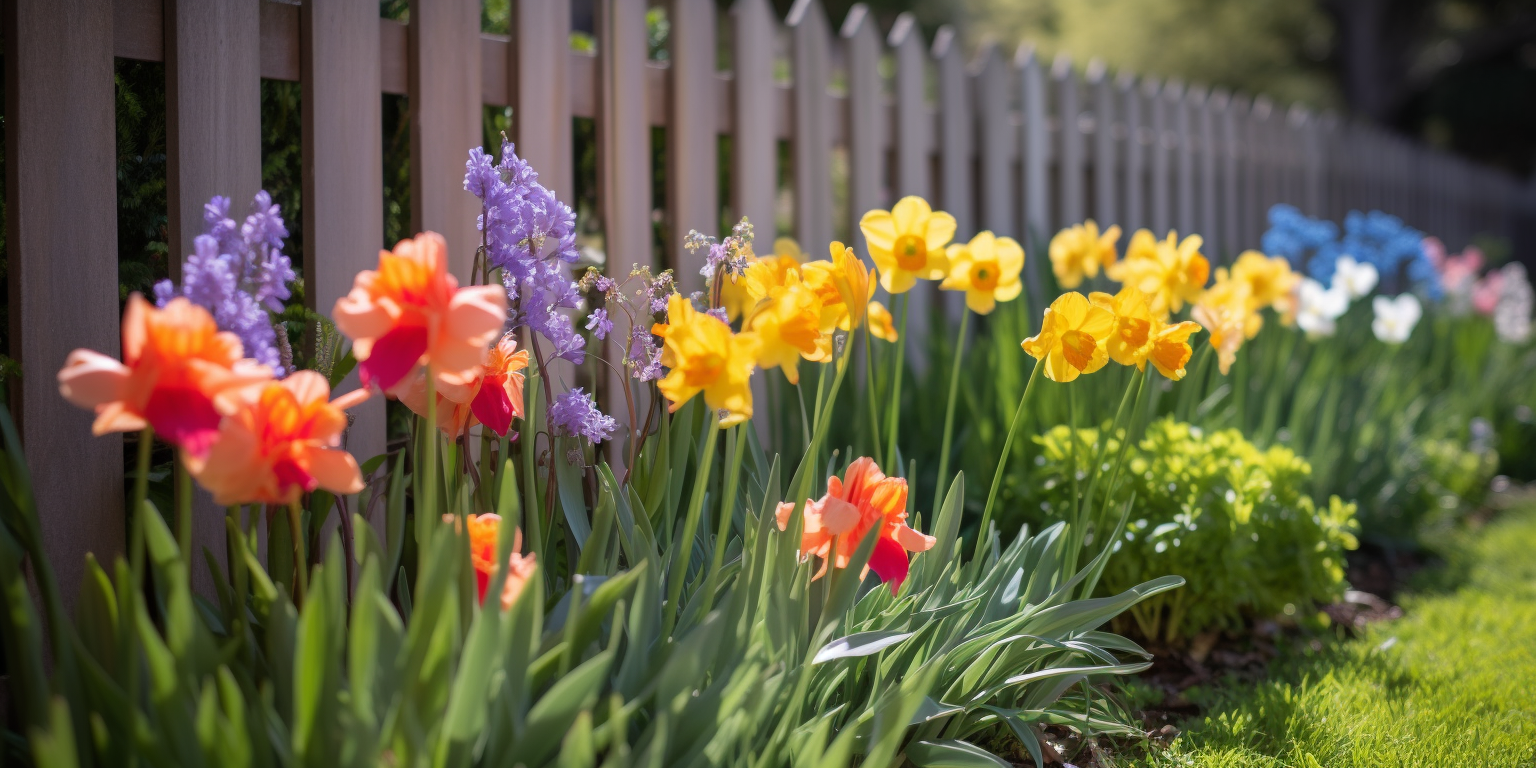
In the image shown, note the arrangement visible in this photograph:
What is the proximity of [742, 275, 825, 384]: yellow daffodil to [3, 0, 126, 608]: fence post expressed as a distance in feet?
3.42

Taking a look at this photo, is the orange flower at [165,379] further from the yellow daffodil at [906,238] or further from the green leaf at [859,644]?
the yellow daffodil at [906,238]

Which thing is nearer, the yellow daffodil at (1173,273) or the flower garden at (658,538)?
the flower garden at (658,538)

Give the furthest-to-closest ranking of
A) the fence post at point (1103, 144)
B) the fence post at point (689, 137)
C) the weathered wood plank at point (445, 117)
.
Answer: the fence post at point (1103, 144), the fence post at point (689, 137), the weathered wood plank at point (445, 117)

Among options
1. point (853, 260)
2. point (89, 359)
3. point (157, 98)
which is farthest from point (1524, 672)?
point (157, 98)

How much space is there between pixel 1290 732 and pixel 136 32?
7.15 ft

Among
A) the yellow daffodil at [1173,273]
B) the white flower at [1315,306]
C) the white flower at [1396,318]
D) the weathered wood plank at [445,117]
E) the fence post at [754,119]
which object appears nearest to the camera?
the weathered wood plank at [445,117]

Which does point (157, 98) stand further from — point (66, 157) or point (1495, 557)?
point (1495, 557)

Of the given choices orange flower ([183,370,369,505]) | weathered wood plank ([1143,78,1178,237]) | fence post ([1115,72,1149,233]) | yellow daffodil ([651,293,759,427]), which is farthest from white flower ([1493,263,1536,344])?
orange flower ([183,370,369,505])

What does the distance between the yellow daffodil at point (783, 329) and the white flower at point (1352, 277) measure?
310cm

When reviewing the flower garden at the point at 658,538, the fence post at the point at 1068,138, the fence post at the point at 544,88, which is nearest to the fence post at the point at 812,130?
the flower garden at the point at 658,538

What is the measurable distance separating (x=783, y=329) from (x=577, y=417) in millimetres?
456

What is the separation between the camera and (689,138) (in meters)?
2.42

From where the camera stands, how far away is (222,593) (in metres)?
1.29

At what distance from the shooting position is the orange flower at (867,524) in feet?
4.54
